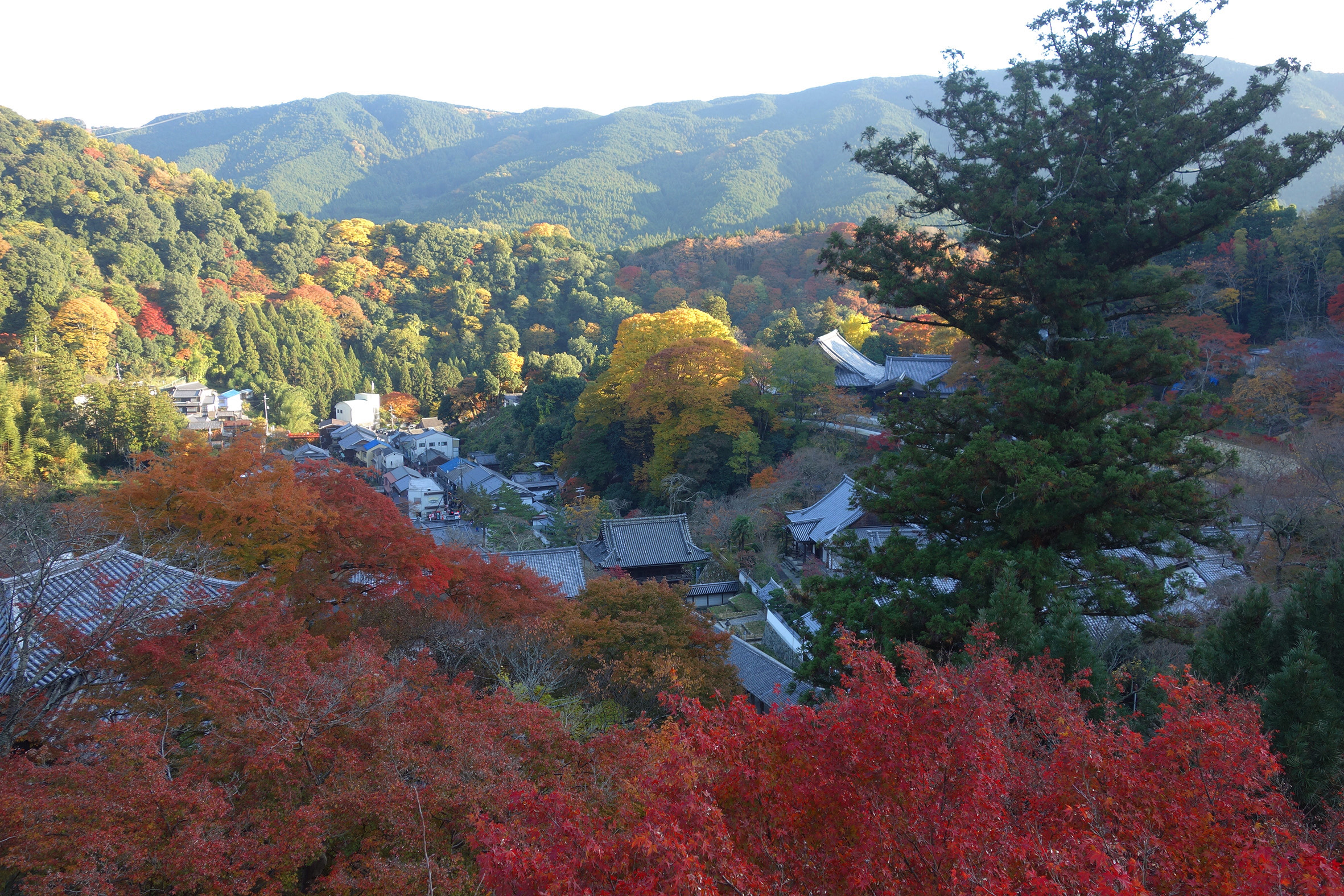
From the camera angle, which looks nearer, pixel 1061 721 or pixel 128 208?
pixel 1061 721

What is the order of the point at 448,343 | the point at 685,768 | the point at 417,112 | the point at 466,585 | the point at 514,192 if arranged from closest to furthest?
the point at 685,768 → the point at 466,585 → the point at 448,343 → the point at 514,192 → the point at 417,112

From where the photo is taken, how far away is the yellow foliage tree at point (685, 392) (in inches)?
945

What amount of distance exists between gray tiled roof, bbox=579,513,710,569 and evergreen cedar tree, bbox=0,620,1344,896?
515 inches

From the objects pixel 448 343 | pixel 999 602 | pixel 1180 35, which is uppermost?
pixel 1180 35

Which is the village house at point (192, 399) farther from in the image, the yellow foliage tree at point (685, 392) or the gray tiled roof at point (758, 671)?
the gray tiled roof at point (758, 671)

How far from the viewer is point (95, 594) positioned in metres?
8.31

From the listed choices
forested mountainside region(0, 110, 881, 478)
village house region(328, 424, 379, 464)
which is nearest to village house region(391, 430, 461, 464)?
village house region(328, 424, 379, 464)

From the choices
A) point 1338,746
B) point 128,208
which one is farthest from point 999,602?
point 128,208

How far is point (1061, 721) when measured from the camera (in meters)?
3.94

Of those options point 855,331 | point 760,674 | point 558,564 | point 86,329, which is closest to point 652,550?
point 558,564

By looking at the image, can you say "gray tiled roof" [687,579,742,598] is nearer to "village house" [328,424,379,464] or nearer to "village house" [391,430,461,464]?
"village house" [391,430,461,464]

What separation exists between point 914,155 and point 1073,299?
2275 mm

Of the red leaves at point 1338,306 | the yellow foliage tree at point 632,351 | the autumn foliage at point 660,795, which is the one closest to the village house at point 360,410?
the yellow foliage tree at point 632,351

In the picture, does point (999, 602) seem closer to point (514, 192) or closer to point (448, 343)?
point (448, 343)
